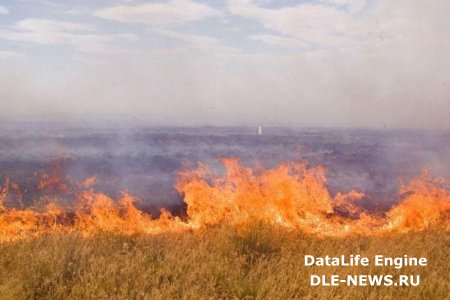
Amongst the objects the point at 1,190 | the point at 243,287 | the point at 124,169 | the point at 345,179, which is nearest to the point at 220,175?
the point at 124,169

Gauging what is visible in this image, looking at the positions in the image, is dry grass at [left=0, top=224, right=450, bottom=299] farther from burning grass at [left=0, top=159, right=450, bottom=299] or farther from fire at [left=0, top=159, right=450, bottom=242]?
fire at [left=0, top=159, right=450, bottom=242]

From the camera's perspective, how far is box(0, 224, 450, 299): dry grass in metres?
4.87

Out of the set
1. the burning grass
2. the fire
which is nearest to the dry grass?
the burning grass

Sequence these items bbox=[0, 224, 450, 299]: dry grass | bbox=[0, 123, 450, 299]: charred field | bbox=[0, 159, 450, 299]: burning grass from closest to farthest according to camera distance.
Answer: bbox=[0, 224, 450, 299]: dry grass
bbox=[0, 159, 450, 299]: burning grass
bbox=[0, 123, 450, 299]: charred field

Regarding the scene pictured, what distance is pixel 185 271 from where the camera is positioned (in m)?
5.70

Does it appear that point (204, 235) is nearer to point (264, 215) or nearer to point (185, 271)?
point (264, 215)

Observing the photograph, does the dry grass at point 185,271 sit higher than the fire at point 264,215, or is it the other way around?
the dry grass at point 185,271

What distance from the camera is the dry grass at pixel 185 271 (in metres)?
4.87

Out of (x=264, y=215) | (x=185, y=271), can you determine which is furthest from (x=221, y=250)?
(x=264, y=215)

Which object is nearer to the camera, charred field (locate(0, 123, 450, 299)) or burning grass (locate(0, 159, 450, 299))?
burning grass (locate(0, 159, 450, 299))

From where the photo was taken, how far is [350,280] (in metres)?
5.59

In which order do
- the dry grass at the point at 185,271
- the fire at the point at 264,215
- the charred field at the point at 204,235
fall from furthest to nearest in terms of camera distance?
the fire at the point at 264,215
the charred field at the point at 204,235
the dry grass at the point at 185,271

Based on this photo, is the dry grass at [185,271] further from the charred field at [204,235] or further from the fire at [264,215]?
the fire at [264,215]

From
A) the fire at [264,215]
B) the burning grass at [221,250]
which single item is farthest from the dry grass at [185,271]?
the fire at [264,215]
